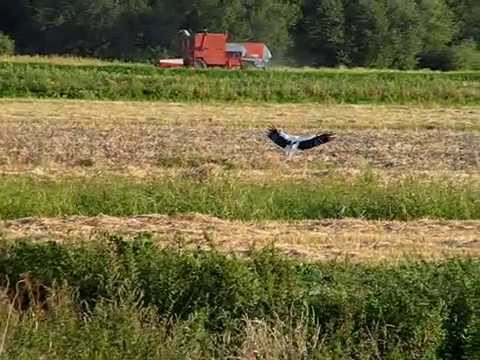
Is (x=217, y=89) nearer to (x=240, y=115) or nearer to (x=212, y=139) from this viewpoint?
(x=240, y=115)

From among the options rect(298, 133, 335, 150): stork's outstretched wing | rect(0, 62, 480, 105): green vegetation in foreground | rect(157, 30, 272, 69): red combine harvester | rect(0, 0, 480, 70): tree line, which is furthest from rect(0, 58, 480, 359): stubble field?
rect(0, 0, 480, 70): tree line

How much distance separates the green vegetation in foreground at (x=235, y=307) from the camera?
8.46m

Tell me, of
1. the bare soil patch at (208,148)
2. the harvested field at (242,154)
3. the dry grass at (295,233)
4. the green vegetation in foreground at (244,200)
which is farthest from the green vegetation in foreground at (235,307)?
the bare soil patch at (208,148)

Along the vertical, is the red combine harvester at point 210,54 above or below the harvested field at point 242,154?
below

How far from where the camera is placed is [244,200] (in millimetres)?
15008

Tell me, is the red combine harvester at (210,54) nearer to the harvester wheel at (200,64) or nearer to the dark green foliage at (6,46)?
the harvester wheel at (200,64)

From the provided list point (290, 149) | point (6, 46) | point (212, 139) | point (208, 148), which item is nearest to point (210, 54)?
point (6, 46)

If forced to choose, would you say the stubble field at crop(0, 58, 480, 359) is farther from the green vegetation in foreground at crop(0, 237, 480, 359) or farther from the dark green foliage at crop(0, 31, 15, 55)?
the dark green foliage at crop(0, 31, 15, 55)

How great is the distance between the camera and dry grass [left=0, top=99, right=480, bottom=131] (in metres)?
28.6

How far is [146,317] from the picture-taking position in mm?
9023

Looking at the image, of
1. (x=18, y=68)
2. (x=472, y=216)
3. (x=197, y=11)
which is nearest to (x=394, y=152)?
(x=472, y=216)

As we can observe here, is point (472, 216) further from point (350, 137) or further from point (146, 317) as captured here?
point (350, 137)

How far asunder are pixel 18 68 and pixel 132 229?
1233 inches

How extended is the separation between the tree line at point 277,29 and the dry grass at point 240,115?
30.2 meters
